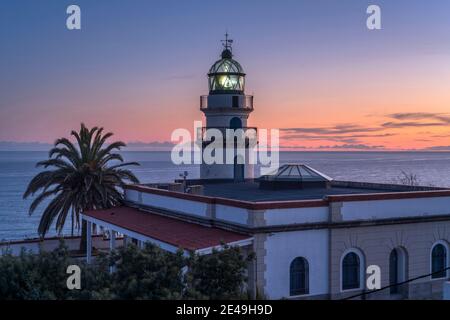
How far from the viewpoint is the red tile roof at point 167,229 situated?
64.6 feet

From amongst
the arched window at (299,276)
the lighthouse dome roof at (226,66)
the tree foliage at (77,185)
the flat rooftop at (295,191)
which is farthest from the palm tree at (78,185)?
the arched window at (299,276)

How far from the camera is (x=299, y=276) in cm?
2041

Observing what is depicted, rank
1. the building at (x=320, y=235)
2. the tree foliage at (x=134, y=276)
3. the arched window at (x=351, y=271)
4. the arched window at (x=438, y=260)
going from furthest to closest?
1. the arched window at (x=438, y=260)
2. the arched window at (x=351, y=271)
3. the building at (x=320, y=235)
4. the tree foliage at (x=134, y=276)

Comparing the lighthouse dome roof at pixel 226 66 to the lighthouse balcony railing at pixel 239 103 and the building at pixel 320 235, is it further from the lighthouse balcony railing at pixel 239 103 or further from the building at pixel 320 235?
the building at pixel 320 235

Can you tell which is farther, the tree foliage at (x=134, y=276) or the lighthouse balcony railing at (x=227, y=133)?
the lighthouse balcony railing at (x=227, y=133)

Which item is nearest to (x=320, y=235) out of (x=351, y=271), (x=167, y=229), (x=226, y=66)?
(x=351, y=271)

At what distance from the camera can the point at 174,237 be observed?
21.0 meters

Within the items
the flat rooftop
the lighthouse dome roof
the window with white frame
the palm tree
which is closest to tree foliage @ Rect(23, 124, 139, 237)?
the palm tree

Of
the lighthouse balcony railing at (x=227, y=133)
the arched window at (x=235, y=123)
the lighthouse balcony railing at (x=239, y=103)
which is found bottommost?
the lighthouse balcony railing at (x=227, y=133)

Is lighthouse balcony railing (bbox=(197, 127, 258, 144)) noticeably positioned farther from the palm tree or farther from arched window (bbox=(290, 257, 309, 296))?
arched window (bbox=(290, 257, 309, 296))

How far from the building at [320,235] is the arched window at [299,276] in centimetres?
3

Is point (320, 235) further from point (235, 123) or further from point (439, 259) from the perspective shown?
point (235, 123)

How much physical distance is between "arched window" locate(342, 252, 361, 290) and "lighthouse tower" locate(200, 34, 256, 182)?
1674cm
